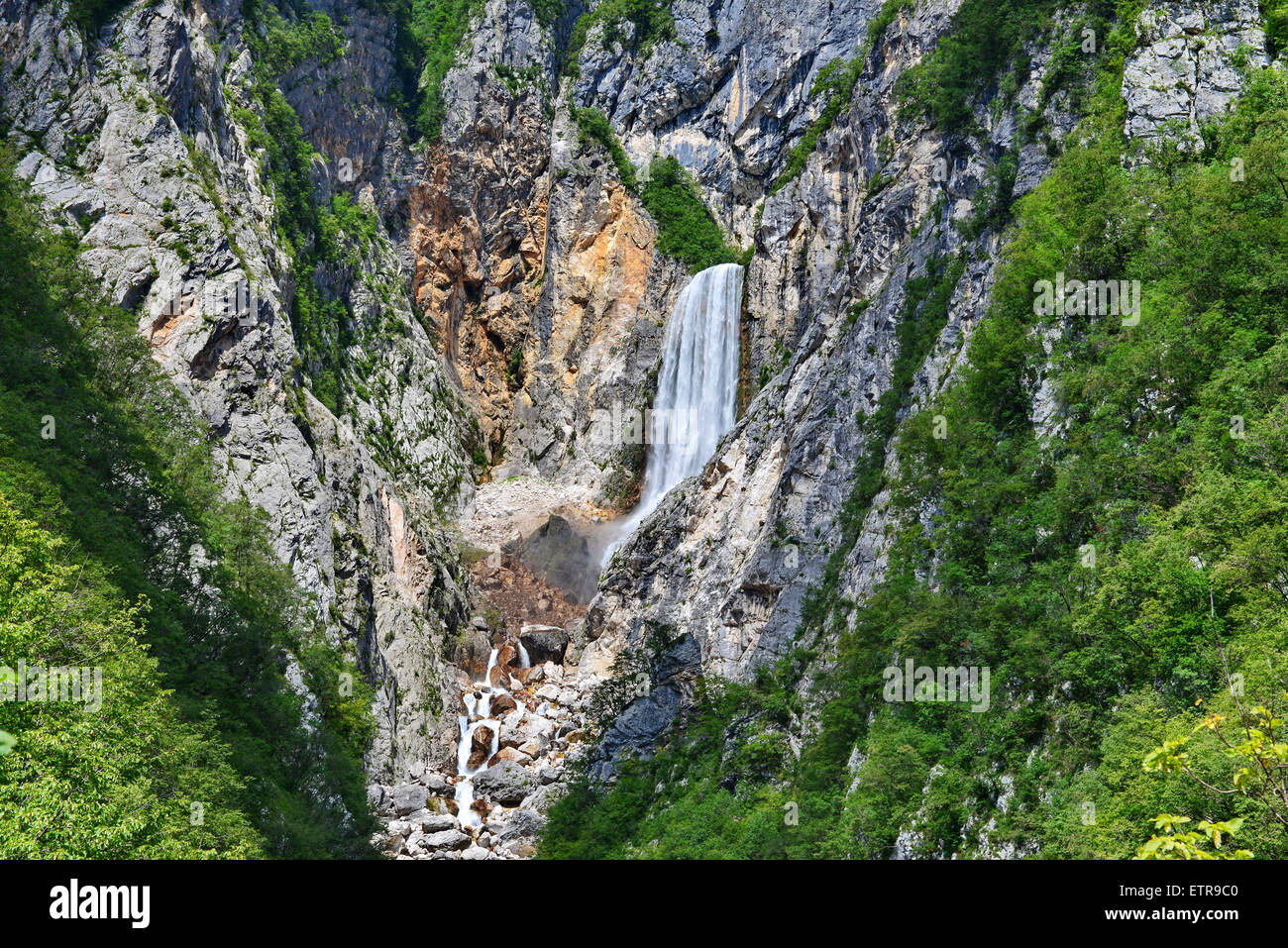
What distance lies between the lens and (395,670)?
4931 centimetres

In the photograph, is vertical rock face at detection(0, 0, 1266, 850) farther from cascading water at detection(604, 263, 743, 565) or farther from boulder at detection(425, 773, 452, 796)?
boulder at detection(425, 773, 452, 796)

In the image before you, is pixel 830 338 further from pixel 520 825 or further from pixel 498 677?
pixel 520 825

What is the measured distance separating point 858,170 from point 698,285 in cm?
1604

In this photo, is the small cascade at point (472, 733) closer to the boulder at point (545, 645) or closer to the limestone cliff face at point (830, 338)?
the boulder at point (545, 645)

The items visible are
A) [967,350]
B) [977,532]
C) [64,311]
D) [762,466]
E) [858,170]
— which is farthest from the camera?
[858,170]

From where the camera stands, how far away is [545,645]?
56000mm

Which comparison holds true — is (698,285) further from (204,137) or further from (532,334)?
(204,137)

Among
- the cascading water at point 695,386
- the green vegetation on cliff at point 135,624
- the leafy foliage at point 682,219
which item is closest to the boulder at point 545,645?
the cascading water at point 695,386

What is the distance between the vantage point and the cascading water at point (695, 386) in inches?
2559

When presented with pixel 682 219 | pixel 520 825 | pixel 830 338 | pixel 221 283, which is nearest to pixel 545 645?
pixel 520 825

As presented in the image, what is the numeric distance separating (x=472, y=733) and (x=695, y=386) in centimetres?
2843

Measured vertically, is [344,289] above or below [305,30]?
below
